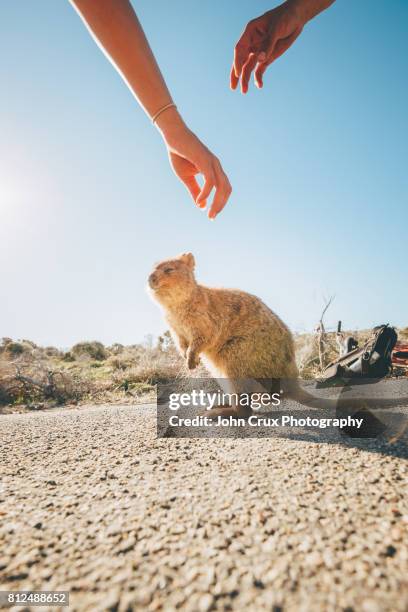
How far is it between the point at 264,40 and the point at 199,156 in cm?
100

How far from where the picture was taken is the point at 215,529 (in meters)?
1.09

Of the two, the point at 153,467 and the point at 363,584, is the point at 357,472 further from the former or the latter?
the point at 153,467

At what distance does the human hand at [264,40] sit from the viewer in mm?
1866

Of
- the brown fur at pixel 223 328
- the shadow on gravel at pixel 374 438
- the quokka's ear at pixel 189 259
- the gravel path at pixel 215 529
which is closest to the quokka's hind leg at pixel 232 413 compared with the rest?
the brown fur at pixel 223 328

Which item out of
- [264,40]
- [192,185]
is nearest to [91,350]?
[192,185]

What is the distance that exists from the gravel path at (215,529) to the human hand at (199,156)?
4.88ft

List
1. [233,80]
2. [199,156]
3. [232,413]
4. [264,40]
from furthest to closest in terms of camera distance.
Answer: [232,413], [233,80], [264,40], [199,156]

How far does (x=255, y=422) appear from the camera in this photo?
2961mm

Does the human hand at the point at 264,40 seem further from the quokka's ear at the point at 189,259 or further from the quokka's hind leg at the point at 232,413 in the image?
the quokka's hind leg at the point at 232,413

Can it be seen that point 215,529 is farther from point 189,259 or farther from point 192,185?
point 189,259

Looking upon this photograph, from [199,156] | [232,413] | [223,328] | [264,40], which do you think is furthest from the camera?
[223,328]

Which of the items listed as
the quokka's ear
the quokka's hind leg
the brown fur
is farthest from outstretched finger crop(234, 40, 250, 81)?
the quokka's hind leg

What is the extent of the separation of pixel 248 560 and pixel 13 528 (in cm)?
91

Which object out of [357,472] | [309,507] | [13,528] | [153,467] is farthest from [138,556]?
[357,472]
